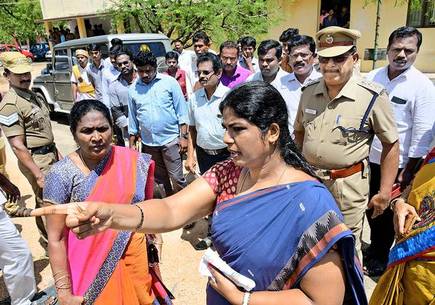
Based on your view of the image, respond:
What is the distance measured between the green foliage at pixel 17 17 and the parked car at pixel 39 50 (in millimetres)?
3539

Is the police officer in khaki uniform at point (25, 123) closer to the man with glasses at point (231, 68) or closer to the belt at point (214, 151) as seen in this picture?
the belt at point (214, 151)

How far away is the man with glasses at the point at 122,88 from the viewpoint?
15.2 ft

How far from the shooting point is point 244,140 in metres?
1.36

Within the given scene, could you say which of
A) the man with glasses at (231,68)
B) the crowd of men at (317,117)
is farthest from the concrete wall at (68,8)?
the man with glasses at (231,68)

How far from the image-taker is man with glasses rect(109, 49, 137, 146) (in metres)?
4.64

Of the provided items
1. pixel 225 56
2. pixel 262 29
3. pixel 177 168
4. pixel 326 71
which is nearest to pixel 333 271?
pixel 326 71

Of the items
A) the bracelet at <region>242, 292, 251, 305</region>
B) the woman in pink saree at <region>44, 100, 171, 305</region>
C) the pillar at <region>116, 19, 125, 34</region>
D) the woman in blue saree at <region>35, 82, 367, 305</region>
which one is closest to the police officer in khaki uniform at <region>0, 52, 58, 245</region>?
the woman in pink saree at <region>44, 100, 171, 305</region>

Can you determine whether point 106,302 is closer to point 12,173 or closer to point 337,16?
point 12,173

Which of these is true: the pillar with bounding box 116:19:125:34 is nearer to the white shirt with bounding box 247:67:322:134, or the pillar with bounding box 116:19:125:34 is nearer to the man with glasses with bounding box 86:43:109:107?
the man with glasses with bounding box 86:43:109:107

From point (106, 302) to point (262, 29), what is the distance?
8639 millimetres

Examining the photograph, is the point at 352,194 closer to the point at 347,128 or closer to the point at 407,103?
the point at 347,128

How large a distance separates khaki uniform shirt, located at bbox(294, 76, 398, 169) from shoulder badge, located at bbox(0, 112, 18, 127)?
7.37ft

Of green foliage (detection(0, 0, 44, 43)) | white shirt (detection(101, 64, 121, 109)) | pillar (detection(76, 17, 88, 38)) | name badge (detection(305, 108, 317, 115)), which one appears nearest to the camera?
name badge (detection(305, 108, 317, 115))

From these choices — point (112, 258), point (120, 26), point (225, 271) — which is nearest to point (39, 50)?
point (120, 26)
